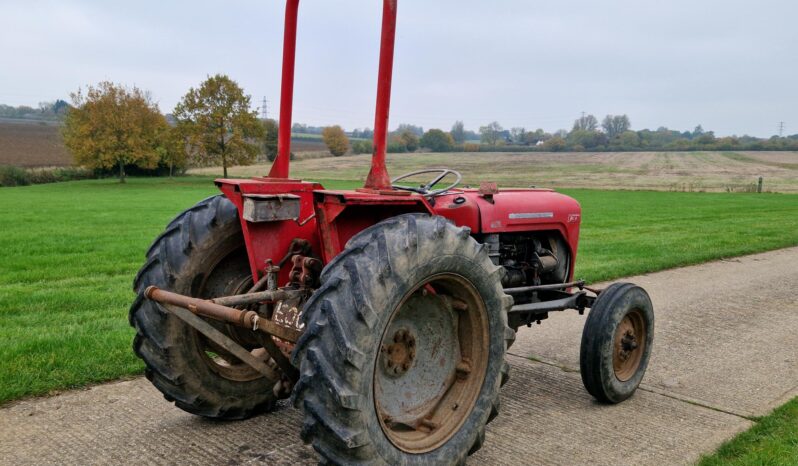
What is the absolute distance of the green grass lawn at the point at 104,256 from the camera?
492cm

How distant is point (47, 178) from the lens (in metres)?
48.1

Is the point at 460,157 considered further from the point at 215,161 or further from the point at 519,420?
the point at 519,420

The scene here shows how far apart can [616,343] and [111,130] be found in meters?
48.8

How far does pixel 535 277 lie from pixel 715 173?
4840cm

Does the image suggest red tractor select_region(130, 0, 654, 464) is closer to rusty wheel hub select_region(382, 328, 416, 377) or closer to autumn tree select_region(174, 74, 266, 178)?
rusty wheel hub select_region(382, 328, 416, 377)

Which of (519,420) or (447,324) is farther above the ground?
(447,324)

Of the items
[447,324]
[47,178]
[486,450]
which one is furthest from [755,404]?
[47,178]

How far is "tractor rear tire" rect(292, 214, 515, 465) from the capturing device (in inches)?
102

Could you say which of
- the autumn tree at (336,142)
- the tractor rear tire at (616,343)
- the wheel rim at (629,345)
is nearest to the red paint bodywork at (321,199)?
the tractor rear tire at (616,343)

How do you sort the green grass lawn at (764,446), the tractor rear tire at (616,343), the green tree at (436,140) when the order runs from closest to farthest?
the green grass lawn at (764,446) → the tractor rear tire at (616,343) → the green tree at (436,140)

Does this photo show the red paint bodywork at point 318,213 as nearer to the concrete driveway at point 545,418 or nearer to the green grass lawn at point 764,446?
the concrete driveway at point 545,418

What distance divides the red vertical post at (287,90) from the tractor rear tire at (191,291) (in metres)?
0.37

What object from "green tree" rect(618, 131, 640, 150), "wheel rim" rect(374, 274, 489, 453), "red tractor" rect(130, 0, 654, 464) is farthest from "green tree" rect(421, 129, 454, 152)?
"wheel rim" rect(374, 274, 489, 453)

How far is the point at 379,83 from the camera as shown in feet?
10.6
